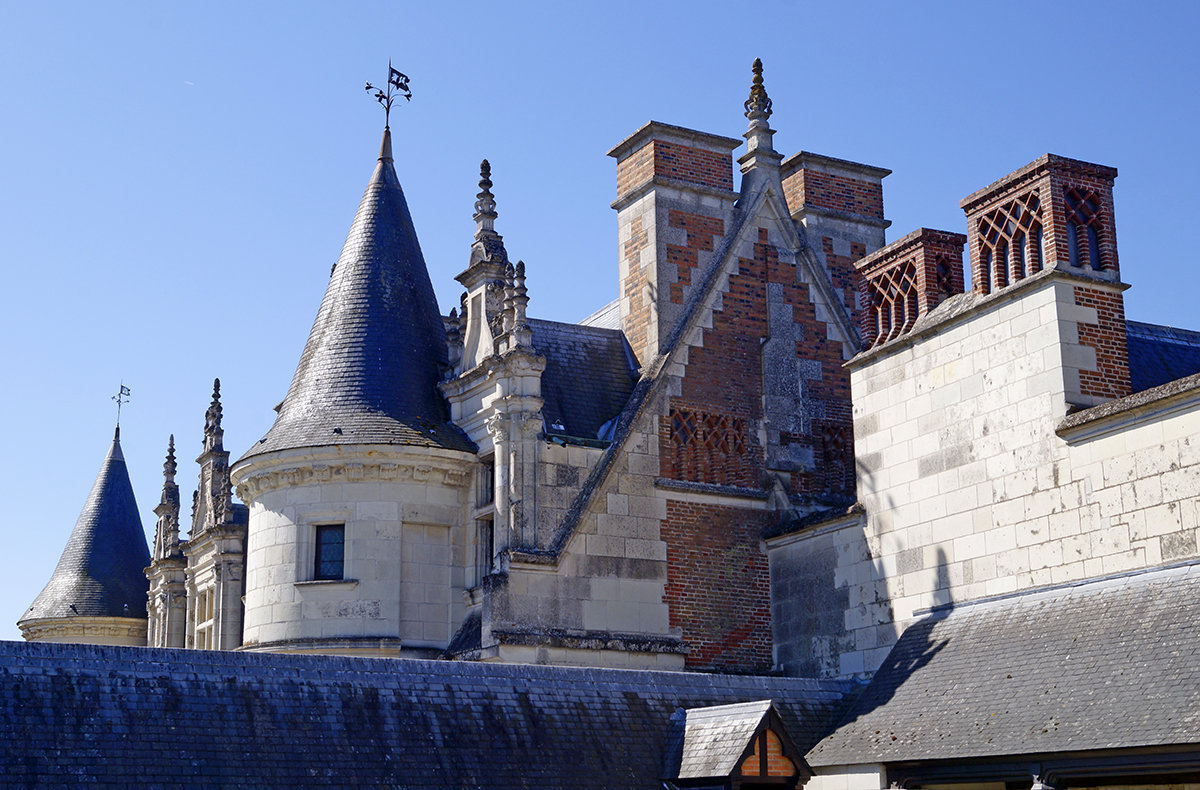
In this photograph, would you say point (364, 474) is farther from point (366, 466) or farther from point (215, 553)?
point (215, 553)

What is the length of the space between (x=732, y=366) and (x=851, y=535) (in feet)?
12.3

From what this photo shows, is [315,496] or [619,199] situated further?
[619,199]

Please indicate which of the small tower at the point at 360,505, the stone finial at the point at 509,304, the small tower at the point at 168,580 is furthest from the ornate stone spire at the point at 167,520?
the stone finial at the point at 509,304

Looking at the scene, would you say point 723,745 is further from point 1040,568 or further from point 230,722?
point 230,722

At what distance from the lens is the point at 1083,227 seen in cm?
1681

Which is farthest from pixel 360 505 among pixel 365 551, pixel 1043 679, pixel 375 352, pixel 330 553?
pixel 1043 679

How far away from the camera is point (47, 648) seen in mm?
13500

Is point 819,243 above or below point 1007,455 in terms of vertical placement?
above

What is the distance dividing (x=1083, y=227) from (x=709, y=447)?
661cm

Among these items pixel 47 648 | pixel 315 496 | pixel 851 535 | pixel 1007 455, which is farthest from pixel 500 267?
pixel 47 648

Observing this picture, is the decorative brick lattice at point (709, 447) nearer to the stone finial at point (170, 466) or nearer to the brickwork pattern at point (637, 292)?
the brickwork pattern at point (637, 292)

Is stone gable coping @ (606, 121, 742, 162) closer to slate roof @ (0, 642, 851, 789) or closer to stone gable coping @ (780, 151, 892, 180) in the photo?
stone gable coping @ (780, 151, 892, 180)

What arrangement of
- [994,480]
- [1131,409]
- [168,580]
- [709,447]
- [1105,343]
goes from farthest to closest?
[168,580]
[709,447]
[994,480]
[1105,343]
[1131,409]

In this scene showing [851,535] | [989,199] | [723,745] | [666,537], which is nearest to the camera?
[723,745]
